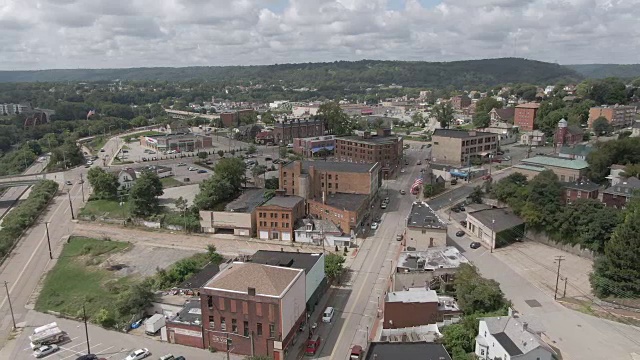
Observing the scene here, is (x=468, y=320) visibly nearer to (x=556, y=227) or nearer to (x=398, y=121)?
(x=556, y=227)

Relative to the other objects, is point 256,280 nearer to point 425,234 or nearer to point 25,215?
point 425,234

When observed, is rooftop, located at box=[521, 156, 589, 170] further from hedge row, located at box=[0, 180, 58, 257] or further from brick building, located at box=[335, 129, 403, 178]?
hedge row, located at box=[0, 180, 58, 257]

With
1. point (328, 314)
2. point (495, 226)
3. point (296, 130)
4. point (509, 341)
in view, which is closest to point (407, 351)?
point (509, 341)

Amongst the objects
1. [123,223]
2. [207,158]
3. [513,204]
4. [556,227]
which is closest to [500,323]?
[556,227]

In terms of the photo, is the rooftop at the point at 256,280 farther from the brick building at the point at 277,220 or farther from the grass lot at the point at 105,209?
the grass lot at the point at 105,209

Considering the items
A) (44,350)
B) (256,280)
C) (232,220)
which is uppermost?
(256,280)

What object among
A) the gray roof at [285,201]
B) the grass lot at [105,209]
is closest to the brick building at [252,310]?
the gray roof at [285,201]
